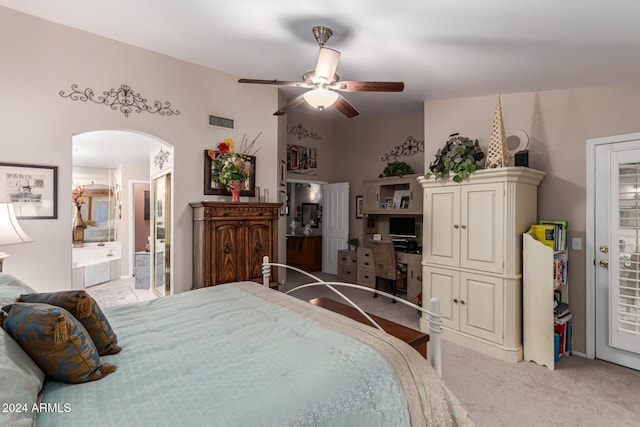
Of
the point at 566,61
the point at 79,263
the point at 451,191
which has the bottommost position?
the point at 79,263

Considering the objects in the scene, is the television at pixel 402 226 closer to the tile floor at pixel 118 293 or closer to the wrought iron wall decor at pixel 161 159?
the wrought iron wall decor at pixel 161 159

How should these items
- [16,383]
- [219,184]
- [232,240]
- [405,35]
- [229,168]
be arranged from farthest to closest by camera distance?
1. [219,184]
2. [229,168]
3. [232,240]
4. [405,35]
5. [16,383]

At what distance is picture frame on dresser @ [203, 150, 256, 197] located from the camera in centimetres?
357

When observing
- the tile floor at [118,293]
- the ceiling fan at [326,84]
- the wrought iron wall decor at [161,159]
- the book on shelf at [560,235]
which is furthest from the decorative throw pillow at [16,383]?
the tile floor at [118,293]

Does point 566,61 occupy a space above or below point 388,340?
above

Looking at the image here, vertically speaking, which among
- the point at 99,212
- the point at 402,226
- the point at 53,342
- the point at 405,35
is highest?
the point at 405,35

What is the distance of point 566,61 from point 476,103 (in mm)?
1097

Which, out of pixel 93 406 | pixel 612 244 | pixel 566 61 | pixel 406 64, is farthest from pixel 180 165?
pixel 612 244

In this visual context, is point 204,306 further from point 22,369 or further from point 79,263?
point 79,263

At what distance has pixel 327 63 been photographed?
219 cm

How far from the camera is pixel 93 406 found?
0.96 m

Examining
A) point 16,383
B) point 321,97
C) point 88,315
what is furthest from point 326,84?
point 16,383

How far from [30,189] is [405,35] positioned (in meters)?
3.22

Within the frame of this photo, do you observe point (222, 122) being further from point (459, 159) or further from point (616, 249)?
point (616, 249)
